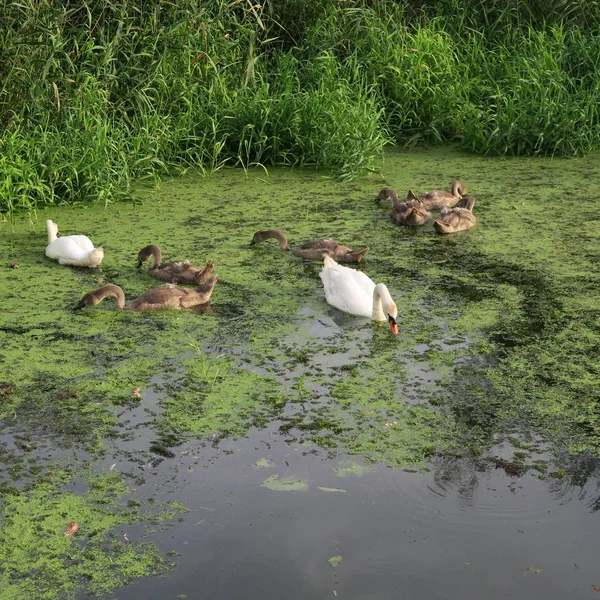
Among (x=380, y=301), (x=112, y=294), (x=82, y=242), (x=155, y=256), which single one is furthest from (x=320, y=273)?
(x=82, y=242)

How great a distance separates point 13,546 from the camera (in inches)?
135

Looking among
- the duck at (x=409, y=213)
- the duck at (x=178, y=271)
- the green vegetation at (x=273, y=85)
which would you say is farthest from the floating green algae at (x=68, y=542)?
the green vegetation at (x=273, y=85)

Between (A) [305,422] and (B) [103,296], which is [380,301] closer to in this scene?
(A) [305,422]

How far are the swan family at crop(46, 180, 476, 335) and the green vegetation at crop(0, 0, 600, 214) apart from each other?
1.15 m

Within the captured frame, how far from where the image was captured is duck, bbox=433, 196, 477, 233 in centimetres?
664

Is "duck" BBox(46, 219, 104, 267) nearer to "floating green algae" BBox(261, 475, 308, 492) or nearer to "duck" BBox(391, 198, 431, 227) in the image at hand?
"duck" BBox(391, 198, 431, 227)

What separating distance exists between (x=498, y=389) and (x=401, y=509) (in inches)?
41.1

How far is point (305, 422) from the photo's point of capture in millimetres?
4203

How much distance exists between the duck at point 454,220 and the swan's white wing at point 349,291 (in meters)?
1.29

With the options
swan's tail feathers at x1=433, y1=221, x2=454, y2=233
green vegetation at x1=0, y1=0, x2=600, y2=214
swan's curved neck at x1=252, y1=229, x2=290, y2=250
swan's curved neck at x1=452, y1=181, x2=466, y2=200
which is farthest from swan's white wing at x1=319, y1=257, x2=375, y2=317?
green vegetation at x1=0, y1=0, x2=600, y2=214

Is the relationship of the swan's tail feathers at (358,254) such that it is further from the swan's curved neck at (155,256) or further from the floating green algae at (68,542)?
the floating green algae at (68,542)

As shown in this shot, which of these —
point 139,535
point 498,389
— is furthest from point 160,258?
point 139,535

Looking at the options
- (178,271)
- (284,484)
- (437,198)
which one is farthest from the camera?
(437,198)

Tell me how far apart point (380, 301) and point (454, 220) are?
5.40 feet
